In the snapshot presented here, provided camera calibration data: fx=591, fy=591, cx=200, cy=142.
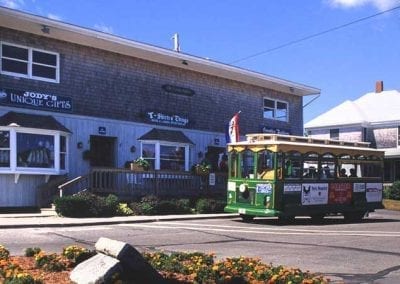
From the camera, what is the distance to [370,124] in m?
47.4

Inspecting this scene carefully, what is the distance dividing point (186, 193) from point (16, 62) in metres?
9.01

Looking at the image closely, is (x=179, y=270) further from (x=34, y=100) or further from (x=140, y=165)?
(x=140, y=165)

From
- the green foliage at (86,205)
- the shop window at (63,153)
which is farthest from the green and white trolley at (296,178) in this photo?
the shop window at (63,153)

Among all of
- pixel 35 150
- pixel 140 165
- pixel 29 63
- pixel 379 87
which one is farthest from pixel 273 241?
pixel 379 87

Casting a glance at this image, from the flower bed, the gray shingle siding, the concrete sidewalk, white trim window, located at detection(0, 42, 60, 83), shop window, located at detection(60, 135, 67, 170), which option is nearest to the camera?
the flower bed

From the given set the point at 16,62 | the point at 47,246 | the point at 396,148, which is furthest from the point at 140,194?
the point at 396,148

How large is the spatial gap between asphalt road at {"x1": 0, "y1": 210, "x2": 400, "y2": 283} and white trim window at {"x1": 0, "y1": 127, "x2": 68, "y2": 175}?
17.5ft

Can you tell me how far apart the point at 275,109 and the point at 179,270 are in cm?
2780

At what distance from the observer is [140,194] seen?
79.3 feet

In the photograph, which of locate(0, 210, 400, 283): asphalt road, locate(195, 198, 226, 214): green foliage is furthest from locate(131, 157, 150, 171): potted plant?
locate(0, 210, 400, 283): asphalt road

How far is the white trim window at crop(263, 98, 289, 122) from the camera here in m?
34.5

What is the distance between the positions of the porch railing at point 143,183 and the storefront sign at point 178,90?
4.61m

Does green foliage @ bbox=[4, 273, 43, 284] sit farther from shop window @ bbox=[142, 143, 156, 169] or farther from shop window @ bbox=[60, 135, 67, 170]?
shop window @ bbox=[142, 143, 156, 169]

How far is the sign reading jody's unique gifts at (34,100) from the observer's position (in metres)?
21.9
